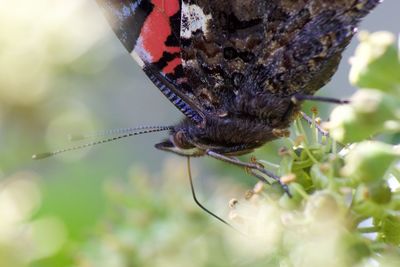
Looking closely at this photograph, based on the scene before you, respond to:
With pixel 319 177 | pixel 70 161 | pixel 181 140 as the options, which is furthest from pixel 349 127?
pixel 70 161

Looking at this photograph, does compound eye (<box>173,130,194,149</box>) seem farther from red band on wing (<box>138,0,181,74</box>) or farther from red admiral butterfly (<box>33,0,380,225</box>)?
red band on wing (<box>138,0,181,74</box>)

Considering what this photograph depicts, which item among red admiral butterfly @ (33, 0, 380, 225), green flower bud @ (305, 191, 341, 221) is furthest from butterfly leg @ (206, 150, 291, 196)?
green flower bud @ (305, 191, 341, 221)

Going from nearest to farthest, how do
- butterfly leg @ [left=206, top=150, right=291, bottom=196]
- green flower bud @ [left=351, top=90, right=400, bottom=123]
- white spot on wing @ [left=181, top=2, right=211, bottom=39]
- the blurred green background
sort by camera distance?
green flower bud @ [left=351, top=90, right=400, bottom=123]
butterfly leg @ [left=206, top=150, right=291, bottom=196]
white spot on wing @ [left=181, top=2, right=211, bottom=39]
the blurred green background

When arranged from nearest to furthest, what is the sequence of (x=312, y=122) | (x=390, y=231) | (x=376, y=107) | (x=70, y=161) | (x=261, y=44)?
(x=376, y=107) → (x=390, y=231) → (x=312, y=122) → (x=261, y=44) → (x=70, y=161)

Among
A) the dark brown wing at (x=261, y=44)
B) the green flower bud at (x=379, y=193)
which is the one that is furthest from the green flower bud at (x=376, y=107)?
the dark brown wing at (x=261, y=44)

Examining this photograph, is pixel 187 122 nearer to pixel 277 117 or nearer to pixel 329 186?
pixel 277 117

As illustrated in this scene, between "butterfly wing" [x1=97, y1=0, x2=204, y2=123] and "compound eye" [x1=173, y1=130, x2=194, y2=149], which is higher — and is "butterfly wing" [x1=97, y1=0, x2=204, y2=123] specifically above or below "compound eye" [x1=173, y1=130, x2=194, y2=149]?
above

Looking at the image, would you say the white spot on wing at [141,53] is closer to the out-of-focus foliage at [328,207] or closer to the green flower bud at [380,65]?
the out-of-focus foliage at [328,207]

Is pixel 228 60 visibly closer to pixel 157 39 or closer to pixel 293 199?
pixel 157 39
